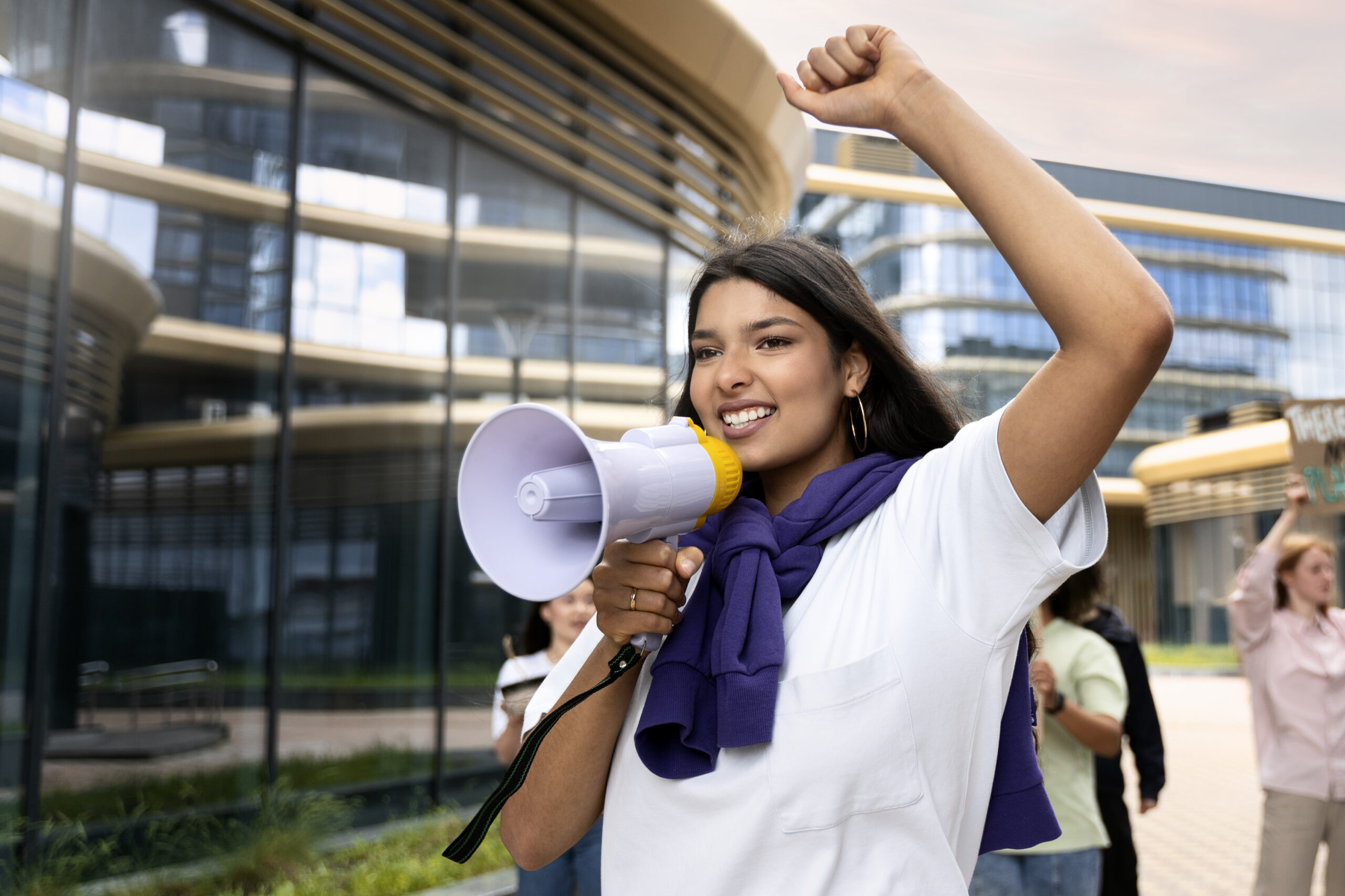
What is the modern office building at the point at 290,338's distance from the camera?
4633 mm

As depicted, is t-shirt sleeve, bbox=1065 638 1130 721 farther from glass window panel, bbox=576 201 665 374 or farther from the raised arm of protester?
glass window panel, bbox=576 201 665 374

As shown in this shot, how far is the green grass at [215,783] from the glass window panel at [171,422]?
10 millimetres

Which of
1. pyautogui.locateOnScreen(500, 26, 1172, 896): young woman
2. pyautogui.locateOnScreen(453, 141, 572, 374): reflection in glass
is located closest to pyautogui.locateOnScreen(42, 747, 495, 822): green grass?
pyautogui.locateOnScreen(453, 141, 572, 374): reflection in glass

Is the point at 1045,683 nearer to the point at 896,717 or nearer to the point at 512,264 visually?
the point at 896,717

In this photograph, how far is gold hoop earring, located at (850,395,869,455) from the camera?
1711mm

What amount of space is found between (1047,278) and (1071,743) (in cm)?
309

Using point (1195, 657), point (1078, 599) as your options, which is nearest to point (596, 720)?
point (1078, 599)

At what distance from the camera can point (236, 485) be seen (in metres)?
5.66

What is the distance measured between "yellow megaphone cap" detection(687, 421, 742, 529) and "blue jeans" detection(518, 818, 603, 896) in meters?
2.88

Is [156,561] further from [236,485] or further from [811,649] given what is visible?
[811,649]

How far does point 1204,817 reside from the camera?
927 centimetres

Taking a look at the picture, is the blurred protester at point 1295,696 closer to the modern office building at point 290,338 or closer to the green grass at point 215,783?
the modern office building at point 290,338

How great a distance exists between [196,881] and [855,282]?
4.55m

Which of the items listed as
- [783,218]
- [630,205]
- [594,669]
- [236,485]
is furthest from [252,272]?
[594,669]
